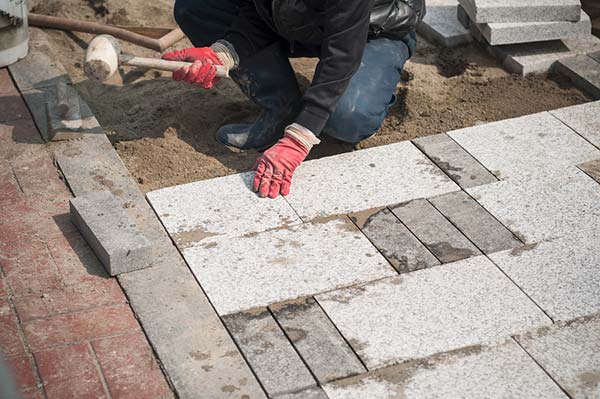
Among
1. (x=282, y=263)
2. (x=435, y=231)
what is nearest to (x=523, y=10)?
(x=435, y=231)

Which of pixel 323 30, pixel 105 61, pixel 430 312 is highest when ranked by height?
pixel 323 30

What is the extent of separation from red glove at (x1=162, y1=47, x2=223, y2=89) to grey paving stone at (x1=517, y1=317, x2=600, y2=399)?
2177 millimetres

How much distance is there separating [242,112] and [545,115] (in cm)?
187

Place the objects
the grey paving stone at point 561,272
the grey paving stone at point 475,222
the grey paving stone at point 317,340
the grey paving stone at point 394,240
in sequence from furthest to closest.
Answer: the grey paving stone at point 475,222 → the grey paving stone at point 394,240 → the grey paving stone at point 561,272 → the grey paving stone at point 317,340

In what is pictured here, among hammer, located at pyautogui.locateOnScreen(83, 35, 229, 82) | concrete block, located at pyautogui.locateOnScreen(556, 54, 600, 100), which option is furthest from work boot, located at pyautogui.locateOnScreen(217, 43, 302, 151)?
concrete block, located at pyautogui.locateOnScreen(556, 54, 600, 100)

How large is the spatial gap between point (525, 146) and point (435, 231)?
3.45 feet

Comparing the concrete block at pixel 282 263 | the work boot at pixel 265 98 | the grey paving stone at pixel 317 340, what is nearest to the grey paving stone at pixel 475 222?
the concrete block at pixel 282 263

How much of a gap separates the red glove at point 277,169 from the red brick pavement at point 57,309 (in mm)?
976

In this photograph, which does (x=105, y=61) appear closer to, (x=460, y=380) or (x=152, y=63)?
(x=152, y=63)

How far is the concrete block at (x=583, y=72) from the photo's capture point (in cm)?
563

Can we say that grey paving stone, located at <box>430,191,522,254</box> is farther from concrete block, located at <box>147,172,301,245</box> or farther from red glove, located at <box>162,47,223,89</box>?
red glove, located at <box>162,47,223,89</box>

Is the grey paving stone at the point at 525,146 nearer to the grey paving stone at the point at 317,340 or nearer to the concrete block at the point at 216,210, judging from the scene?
the concrete block at the point at 216,210

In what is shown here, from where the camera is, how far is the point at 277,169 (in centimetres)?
455

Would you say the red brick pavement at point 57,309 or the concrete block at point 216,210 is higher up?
the concrete block at point 216,210
